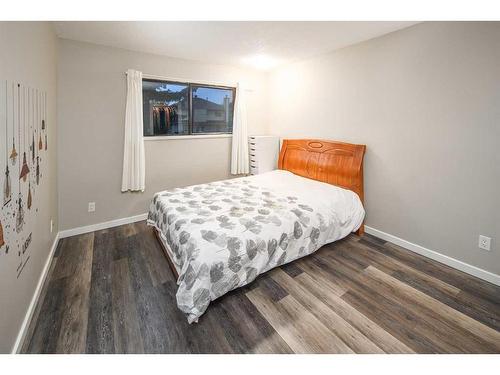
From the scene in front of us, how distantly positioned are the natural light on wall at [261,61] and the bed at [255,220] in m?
1.32

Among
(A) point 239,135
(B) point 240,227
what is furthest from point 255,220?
(A) point 239,135

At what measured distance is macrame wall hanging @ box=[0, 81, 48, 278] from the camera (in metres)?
1.28

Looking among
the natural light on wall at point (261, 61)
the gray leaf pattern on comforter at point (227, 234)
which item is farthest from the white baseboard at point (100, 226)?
the natural light on wall at point (261, 61)

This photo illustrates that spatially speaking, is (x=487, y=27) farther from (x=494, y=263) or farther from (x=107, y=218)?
(x=107, y=218)

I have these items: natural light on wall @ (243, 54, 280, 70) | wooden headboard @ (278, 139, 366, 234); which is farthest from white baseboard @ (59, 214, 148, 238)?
natural light on wall @ (243, 54, 280, 70)

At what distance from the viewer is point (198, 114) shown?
3850mm

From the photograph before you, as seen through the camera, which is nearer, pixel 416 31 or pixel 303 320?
pixel 303 320

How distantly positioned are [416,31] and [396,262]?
2.31 meters

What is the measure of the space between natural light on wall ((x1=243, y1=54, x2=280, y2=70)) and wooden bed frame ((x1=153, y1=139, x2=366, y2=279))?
1221 millimetres

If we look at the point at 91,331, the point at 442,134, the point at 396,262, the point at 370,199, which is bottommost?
the point at 91,331

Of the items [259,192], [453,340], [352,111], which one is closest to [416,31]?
[352,111]

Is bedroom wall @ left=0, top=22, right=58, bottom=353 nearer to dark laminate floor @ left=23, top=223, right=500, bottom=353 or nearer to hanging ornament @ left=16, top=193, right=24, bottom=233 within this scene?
hanging ornament @ left=16, top=193, right=24, bottom=233

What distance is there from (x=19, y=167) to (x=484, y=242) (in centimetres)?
364

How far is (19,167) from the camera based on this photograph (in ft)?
4.92
